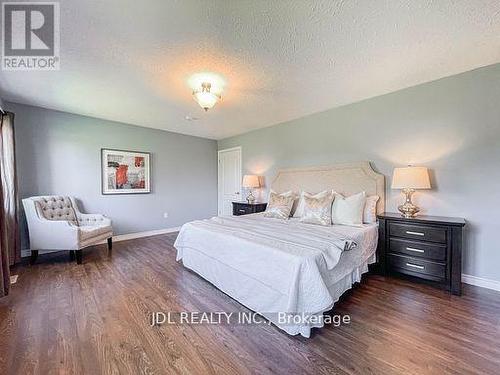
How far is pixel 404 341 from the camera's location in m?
1.68

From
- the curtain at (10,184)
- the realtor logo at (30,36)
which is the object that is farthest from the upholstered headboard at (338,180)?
the curtain at (10,184)

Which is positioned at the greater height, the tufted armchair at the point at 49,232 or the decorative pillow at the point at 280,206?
the decorative pillow at the point at 280,206

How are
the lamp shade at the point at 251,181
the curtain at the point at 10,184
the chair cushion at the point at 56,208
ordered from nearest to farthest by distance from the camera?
the curtain at the point at 10,184
the chair cushion at the point at 56,208
the lamp shade at the point at 251,181

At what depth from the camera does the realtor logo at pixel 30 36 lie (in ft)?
5.40

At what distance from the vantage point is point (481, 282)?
8.30 ft

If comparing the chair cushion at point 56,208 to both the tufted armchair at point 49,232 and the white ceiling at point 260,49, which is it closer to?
the tufted armchair at point 49,232

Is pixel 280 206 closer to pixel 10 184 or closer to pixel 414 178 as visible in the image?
pixel 414 178

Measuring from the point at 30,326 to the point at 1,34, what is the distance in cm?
237

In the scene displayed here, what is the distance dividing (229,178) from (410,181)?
4030 millimetres

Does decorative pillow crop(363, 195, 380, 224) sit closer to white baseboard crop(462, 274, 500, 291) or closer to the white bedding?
the white bedding

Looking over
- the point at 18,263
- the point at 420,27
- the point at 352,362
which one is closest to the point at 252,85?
the point at 420,27

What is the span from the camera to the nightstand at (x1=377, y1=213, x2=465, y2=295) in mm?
2355

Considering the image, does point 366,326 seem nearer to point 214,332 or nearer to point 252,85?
point 214,332

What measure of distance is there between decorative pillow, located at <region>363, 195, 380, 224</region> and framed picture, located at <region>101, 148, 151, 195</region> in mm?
4184
